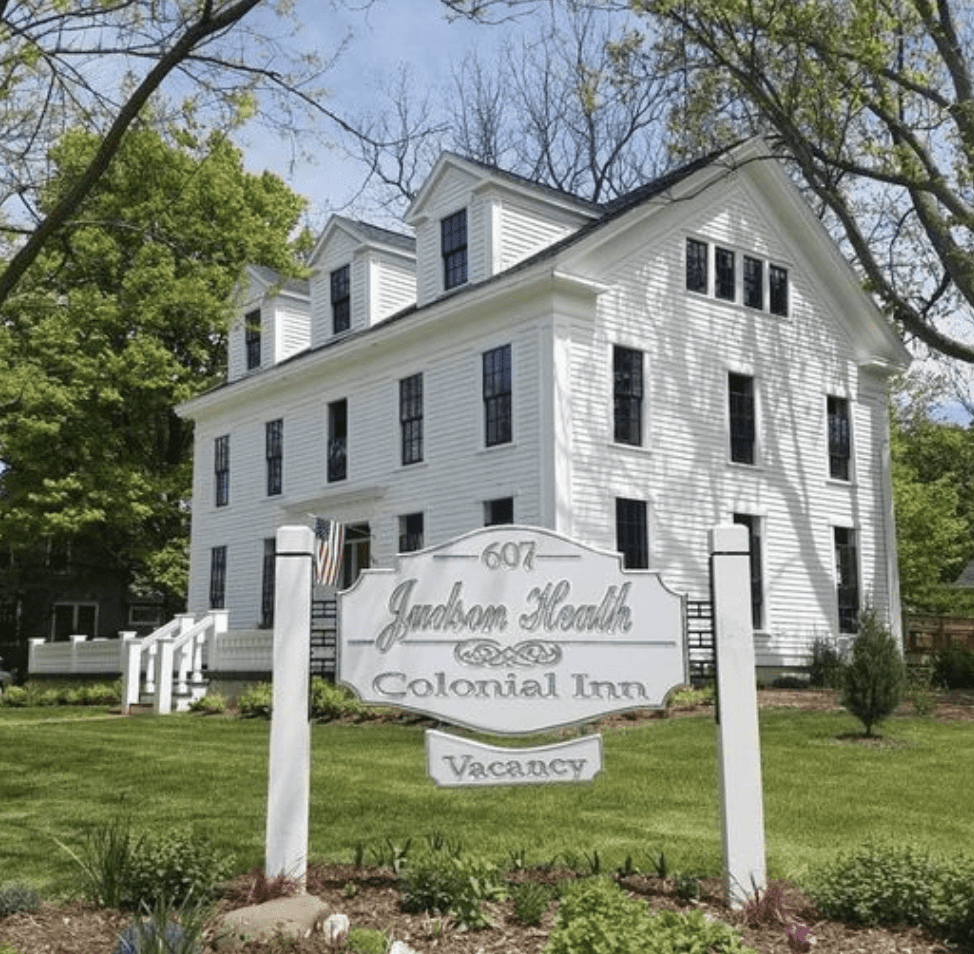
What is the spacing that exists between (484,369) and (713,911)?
50.3 feet

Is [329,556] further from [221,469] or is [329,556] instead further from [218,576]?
[221,469]

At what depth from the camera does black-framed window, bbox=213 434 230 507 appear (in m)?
27.5

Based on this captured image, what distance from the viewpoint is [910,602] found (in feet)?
119

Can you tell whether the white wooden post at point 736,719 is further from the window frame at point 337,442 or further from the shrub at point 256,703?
the window frame at point 337,442

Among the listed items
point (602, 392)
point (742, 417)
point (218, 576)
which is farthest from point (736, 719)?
point (218, 576)

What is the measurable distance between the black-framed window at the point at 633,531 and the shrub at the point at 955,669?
25.0ft

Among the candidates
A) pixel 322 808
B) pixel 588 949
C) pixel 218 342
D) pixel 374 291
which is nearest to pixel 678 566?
pixel 374 291

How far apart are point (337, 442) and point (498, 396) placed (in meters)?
5.26

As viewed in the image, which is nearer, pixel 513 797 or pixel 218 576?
pixel 513 797

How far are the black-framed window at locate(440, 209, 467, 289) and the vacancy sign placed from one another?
634 inches

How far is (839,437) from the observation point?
23875 mm

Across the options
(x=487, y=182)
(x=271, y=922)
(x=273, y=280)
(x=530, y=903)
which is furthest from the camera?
(x=273, y=280)

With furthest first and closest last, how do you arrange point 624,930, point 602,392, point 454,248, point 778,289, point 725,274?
point 778,289
point 725,274
point 454,248
point 602,392
point 624,930

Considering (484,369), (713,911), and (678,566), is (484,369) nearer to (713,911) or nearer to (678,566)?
(678,566)
